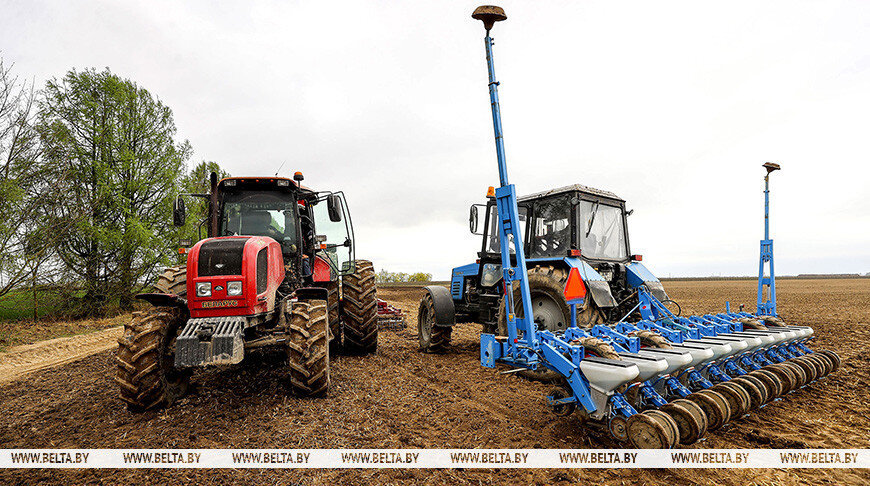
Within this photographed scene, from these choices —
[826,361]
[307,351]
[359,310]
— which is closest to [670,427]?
[307,351]

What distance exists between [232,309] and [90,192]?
51.3 feet

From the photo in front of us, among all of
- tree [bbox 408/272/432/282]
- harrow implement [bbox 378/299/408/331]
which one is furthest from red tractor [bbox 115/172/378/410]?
tree [bbox 408/272/432/282]

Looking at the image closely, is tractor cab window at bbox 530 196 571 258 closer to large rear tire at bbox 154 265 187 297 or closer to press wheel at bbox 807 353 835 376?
press wheel at bbox 807 353 835 376

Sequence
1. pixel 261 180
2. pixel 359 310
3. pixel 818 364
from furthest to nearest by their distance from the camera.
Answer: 1. pixel 359 310
2. pixel 261 180
3. pixel 818 364

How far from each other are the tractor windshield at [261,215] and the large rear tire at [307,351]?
200 centimetres

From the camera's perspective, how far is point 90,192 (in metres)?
16.1

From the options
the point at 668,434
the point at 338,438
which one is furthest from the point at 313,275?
the point at 668,434

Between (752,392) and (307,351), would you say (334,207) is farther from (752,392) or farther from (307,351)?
(752,392)

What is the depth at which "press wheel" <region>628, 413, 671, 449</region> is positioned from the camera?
123 inches

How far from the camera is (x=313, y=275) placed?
22.7 ft

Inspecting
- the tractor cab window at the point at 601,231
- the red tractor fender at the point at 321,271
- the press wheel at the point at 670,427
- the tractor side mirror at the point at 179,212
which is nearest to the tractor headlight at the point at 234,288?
the tractor side mirror at the point at 179,212

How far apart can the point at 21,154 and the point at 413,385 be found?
1523 centimetres

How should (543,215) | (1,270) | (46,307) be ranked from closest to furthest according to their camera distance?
(543,215), (1,270), (46,307)

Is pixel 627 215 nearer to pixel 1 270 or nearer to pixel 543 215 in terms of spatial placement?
pixel 543 215
